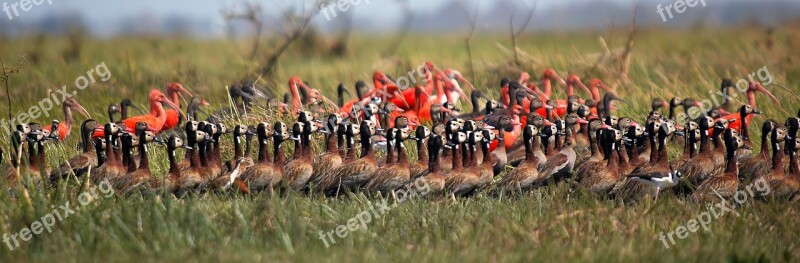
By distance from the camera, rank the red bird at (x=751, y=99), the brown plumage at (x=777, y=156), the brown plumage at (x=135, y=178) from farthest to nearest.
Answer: the red bird at (x=751, y=99) → the brown plumage at (x=135, y=178) → the brown plumage at (x=777, y=156)

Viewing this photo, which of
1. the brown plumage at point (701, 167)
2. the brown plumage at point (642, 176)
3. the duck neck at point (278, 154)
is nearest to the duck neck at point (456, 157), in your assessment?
the brown plumage at point (642, 176)

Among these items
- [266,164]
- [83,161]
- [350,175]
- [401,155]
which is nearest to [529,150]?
→ [401,155]

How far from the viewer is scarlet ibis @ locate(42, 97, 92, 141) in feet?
39.0

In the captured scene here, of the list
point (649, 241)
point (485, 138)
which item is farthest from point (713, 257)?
point (485, 138)

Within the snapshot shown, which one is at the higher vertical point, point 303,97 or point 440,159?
point 440,159

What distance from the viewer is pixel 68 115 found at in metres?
12.3

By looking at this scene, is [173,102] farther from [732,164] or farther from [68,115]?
[732,164]

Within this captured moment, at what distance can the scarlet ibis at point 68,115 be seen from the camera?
1188 centimetres

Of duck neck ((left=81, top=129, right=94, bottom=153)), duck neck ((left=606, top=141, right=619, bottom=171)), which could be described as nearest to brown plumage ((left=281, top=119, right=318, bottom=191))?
duck neck ((left=81, top=129, right=94, bottom=153))

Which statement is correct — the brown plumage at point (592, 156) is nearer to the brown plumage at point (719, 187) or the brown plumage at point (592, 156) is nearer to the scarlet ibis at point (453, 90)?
the brown plumage at point (719, 187)

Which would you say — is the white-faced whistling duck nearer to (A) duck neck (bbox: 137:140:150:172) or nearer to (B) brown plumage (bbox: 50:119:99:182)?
(A) duck neck (bbox: 137:140:150:172)

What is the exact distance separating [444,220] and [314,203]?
117 centimetres

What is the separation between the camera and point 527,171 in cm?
931

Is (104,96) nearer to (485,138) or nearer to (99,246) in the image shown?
(485,138)
